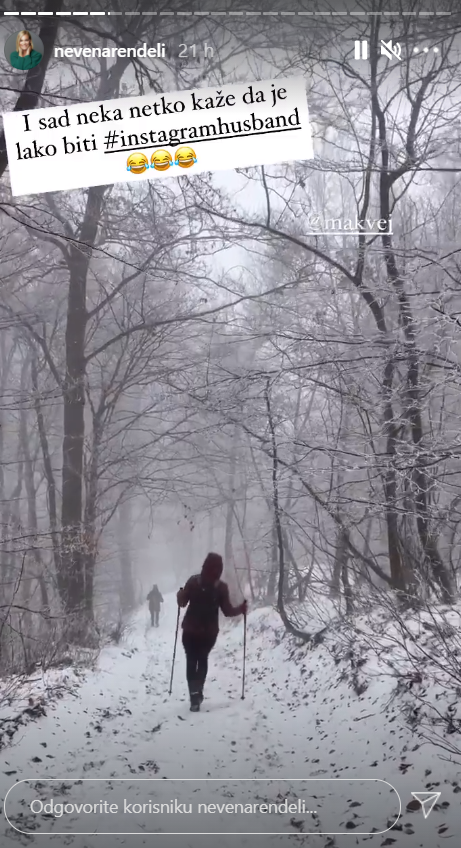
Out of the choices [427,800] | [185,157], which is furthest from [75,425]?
[427,800]

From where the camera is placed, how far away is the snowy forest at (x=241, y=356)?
2.65 metres

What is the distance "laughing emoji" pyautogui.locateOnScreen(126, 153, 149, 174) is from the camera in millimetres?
2566

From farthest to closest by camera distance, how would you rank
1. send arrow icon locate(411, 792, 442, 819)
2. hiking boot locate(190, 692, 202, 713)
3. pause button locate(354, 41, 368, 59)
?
pause button locate(354, 41, 368, 59), hiking boot locate(190, 692, 202, 713), send arrow icon locate(411, 792, 442, 819)

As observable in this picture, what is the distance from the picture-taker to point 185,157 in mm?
2605

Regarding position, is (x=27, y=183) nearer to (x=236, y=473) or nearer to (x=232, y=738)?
(x=236, y=473)

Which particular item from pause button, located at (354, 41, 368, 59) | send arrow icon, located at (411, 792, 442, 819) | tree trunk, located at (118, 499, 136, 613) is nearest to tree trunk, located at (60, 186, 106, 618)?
tree trunk, located at (118, 499, 136, 613)

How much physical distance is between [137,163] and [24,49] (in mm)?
806

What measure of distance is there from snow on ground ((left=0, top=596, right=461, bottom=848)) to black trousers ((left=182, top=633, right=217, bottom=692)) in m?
0.04

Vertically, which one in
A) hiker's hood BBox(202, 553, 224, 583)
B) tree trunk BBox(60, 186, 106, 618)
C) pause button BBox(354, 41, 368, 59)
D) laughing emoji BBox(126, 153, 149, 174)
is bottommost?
hiker's hood BBox(202, 553, 224, 583)

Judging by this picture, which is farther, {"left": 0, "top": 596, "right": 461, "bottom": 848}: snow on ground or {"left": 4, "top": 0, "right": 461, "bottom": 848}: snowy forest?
{"left": 4, "top": 0, "right": 461, "bottom": 848}: snowy forest

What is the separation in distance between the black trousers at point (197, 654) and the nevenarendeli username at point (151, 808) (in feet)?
1.61

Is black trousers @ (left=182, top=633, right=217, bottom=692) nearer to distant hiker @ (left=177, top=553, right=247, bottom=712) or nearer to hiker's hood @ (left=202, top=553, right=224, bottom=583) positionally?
distant hiker @ (left=177, top=553, right=247, bottom=712)

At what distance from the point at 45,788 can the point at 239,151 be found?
306 centimetres

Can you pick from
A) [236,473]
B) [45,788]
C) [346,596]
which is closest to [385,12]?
[236,473]
